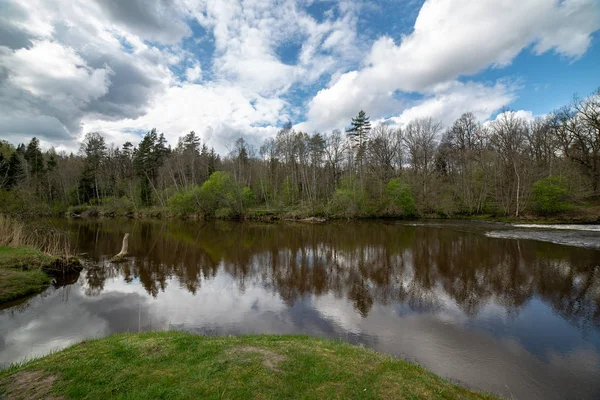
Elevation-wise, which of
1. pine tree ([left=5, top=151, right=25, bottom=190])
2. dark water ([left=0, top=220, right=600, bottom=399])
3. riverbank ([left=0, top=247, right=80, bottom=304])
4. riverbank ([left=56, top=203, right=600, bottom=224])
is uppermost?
pine tree ([left=5, top=151, right=25, bottom=190])

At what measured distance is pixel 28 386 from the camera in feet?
12.8

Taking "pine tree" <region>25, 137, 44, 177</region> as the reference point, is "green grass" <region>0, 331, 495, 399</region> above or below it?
below

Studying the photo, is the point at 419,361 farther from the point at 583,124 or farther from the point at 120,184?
the point at 120,184

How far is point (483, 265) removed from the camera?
14.8m

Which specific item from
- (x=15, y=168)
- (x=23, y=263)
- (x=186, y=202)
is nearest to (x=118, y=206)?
(x=15, y=168)

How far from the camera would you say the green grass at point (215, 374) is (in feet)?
12.9

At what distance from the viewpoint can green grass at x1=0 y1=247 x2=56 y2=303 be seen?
1028 cm

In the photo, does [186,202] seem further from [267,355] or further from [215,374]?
[215,374]

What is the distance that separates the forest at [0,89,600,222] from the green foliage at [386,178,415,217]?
0.16 meters

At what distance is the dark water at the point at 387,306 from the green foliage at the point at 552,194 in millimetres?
18919

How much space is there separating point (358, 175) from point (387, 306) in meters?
40.2

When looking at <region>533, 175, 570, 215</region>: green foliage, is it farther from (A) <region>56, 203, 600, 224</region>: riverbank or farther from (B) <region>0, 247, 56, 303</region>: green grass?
(B) <region>0, 247, 56, 303</region>: green grass

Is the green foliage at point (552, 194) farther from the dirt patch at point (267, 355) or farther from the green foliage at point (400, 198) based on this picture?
the dirt patch at point (267, 355)

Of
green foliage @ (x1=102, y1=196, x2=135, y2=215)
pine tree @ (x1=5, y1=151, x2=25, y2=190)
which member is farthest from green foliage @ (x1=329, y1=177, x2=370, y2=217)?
pine tree @ (x1=5, y1=151, x2=25, y2=190)
